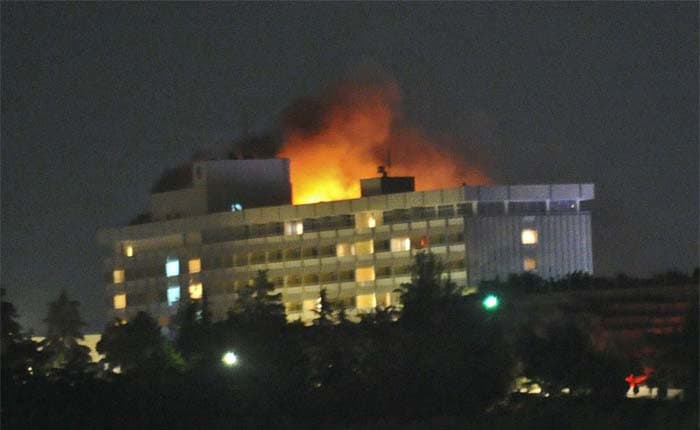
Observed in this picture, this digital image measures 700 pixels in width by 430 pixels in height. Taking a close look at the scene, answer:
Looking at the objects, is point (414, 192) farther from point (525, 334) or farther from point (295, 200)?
point (525, 334)

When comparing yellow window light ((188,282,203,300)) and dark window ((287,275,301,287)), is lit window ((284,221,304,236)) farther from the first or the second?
yellow window light ((188,282,203,300))

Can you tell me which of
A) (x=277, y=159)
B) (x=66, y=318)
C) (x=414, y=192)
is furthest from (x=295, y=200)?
(x=66, y=318)

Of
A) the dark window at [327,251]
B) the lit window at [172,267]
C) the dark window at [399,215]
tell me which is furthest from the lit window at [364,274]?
the lit window at [172,267]

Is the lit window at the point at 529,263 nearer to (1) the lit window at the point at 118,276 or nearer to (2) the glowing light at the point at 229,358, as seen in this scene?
(1) the lit window at the point at 118,276

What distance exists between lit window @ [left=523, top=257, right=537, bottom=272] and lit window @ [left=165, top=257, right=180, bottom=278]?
23.2 m

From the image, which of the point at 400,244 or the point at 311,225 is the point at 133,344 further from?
the point at 311,225

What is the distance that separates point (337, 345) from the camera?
258 feet

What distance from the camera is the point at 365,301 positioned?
11944 cm

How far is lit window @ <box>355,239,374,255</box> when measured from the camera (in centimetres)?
12119

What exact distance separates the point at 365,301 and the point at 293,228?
6999 mm

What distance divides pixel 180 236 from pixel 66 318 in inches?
973

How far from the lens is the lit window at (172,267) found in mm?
129125

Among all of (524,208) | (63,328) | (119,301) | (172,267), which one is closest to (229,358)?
(63,328)

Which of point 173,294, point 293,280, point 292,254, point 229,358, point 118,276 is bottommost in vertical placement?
point 229,358
